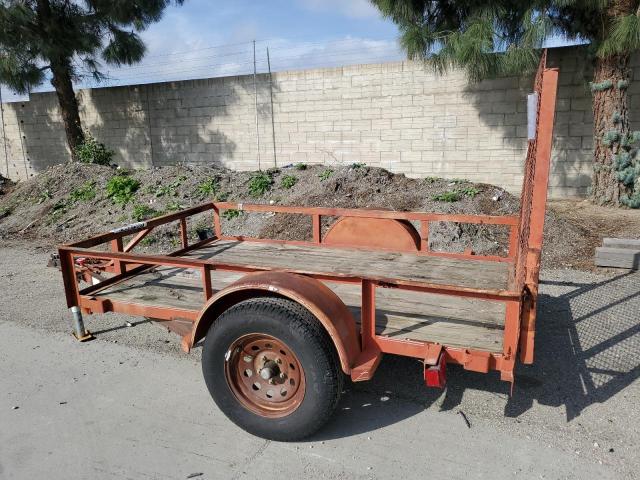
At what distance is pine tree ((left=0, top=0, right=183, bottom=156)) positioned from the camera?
12.7 metres

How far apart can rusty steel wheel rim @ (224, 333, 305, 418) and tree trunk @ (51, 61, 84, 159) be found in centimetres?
1348

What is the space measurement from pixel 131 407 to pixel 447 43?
8468 millimetres

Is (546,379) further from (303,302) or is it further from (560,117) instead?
(560,117)

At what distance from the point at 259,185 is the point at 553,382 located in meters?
7.50

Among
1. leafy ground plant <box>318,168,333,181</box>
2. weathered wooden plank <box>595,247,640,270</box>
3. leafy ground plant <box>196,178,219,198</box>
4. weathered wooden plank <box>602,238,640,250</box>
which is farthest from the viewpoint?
leafy ground plant <box>196,178,219,198</box>

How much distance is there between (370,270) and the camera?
13.8ft

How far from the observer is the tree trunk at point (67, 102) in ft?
45.6

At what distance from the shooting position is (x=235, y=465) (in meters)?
2.85

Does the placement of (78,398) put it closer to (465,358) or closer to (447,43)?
(465,358)

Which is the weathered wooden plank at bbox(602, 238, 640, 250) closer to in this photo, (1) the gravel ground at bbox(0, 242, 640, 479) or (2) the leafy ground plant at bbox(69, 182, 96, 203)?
(1) the gravel ground at bbox(0, 242, 640, 479)

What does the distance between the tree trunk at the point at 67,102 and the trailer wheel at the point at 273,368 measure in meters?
13.5

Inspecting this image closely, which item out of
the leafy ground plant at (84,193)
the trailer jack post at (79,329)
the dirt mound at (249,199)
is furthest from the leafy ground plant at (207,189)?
the trailer jack post at (79,329)

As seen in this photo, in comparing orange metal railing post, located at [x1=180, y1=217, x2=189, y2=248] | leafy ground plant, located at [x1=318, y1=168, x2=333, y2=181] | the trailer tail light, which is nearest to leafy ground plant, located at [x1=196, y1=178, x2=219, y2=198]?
leafy ground plant, located at [x1=318, y1=168, x2=333, y2=181]

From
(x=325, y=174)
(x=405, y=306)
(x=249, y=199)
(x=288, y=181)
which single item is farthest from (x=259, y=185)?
(x=405, y=306)
